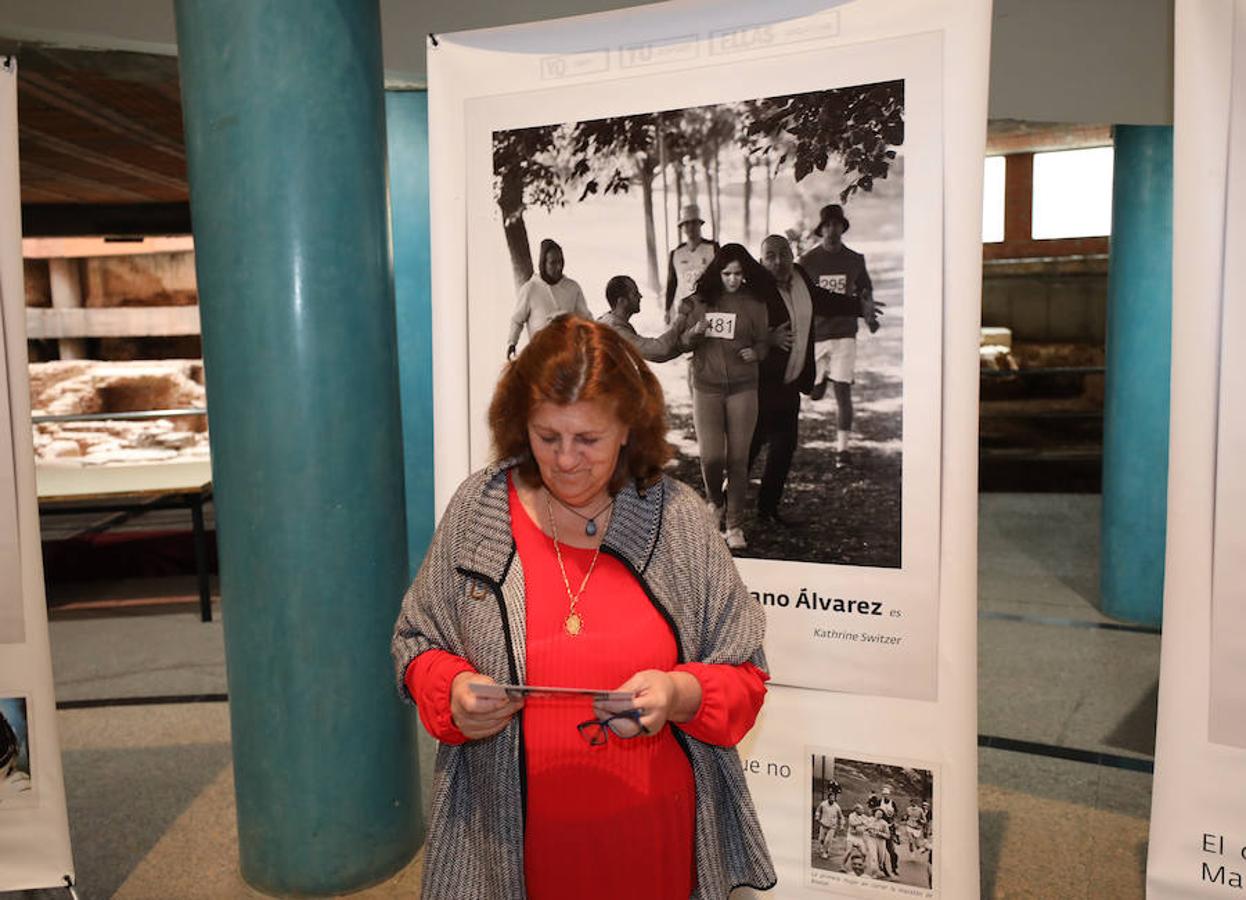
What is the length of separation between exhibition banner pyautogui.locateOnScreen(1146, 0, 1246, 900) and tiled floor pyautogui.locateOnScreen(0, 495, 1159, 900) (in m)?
0.97

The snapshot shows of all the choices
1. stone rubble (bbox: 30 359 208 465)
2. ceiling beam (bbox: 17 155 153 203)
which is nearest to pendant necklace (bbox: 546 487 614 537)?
stone rubble (bbox: 30 359 208 465)

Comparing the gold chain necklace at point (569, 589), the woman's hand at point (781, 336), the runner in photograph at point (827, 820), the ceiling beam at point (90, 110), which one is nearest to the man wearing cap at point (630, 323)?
the woman's hand at point (781, 336)

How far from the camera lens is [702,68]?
246 centimetres

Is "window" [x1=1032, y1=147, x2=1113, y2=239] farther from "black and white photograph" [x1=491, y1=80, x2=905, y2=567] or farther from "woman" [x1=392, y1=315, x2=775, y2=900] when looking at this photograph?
"woman" [x1=392, y1=315, x2=775, y2=900]

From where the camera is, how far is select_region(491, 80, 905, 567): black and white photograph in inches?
92.7

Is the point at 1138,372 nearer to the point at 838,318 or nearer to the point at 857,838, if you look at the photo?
the point at 838,318

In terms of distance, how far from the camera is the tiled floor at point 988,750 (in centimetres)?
329

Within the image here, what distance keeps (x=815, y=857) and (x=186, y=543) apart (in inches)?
246

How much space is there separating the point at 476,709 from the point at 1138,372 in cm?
520

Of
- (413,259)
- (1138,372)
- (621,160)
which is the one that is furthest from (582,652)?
(1138,372)

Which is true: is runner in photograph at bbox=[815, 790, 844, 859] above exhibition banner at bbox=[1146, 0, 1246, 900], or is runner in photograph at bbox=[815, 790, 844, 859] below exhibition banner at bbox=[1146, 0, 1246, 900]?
below

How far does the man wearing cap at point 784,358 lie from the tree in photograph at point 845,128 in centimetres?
20

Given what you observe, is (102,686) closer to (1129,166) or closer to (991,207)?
(1129,166)

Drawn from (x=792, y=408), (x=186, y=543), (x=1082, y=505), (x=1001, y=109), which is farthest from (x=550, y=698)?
(x=1082, y=505)
